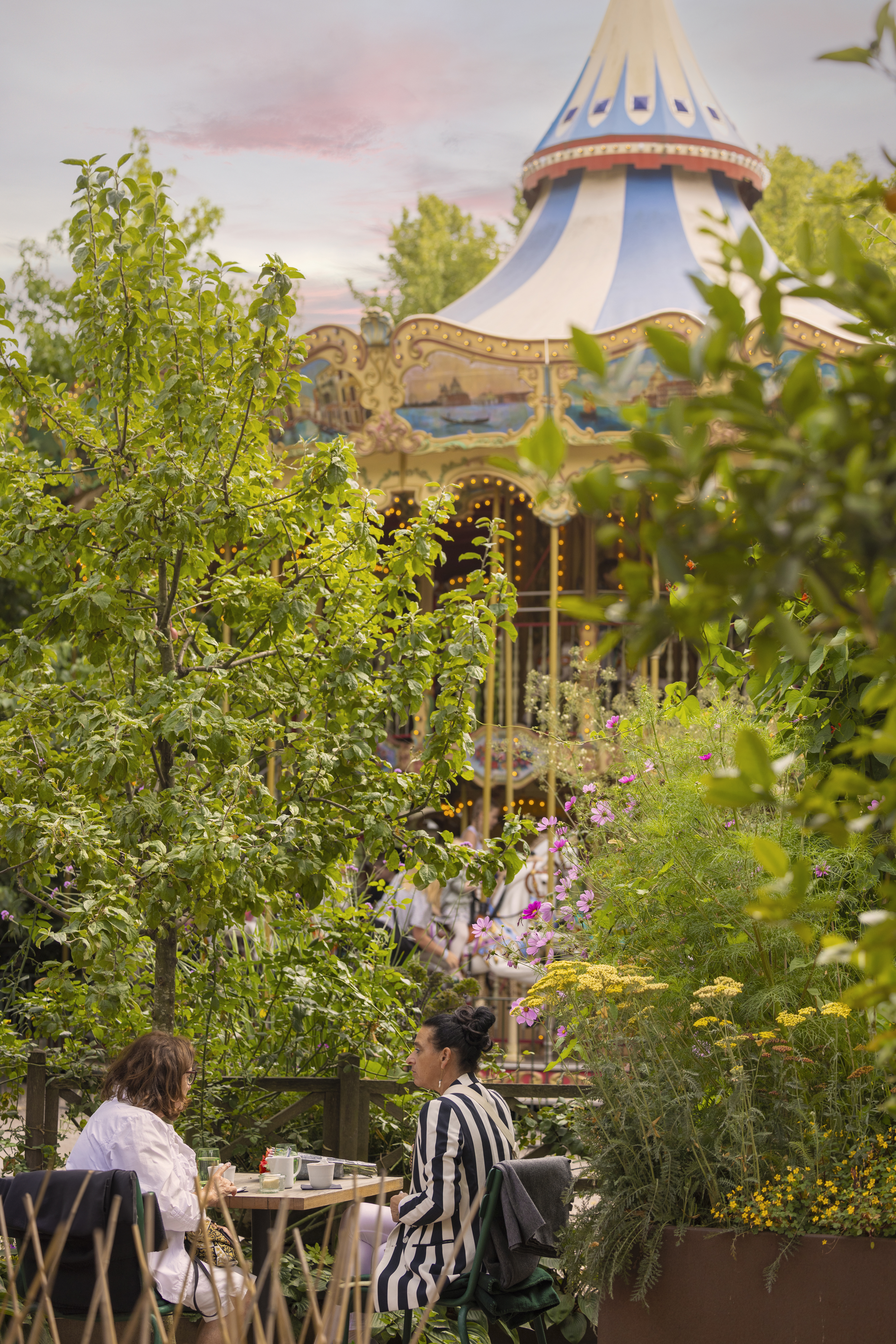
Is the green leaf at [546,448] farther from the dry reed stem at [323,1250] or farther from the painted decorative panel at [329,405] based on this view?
the painted decorative panel at [329,405]

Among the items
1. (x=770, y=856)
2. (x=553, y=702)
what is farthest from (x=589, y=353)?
(x=553, y=702)

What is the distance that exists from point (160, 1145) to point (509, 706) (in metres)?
5.32

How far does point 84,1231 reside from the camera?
329 cm

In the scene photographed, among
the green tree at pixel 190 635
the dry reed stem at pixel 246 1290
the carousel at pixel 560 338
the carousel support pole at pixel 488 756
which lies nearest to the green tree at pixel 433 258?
the carousel at pixel 560 338

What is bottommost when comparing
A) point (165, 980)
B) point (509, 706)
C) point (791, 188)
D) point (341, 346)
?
point (165, 980)

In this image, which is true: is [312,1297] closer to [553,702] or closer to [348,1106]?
[348,1106]

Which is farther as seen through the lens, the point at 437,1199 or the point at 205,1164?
the point at 205,1164

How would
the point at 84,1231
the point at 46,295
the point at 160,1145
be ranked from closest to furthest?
1. the point at 84,1231
2. the point at 160,1145
3. the point at 46,295

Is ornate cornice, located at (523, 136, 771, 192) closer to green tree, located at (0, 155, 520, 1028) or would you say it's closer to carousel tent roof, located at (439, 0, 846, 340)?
carousel tent roof, located at (439, 0, 846, 340)

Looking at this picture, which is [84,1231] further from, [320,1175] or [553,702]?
[553,702]

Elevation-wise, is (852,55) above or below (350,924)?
above

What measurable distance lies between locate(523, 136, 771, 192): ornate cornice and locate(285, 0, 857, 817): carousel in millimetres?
18

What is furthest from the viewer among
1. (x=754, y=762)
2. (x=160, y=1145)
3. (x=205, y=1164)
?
(x=205, y=1164)

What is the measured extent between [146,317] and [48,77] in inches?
561
